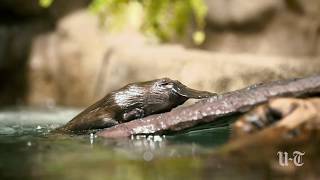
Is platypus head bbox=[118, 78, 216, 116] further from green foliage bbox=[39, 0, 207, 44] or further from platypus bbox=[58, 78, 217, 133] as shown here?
green foliage bbox=[39, 0, 207, 44]

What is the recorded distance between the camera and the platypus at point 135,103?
356 cm

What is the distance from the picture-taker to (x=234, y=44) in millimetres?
7246

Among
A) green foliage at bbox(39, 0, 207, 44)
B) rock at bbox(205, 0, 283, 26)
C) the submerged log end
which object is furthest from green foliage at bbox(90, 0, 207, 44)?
the submerged log end

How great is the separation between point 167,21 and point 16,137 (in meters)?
4.11

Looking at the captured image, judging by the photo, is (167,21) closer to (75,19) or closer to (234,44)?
(234,44)

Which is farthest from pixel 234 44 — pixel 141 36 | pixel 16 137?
pixel 16 137

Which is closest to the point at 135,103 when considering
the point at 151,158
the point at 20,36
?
the point at 151,158

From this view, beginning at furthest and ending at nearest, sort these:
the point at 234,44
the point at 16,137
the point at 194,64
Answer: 1. the point at 234,44
2. the point at 194,64
3. the point at 16,137

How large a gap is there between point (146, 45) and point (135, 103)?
166 inches

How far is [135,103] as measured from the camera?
11.7ft

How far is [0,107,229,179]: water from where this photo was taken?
2.41m

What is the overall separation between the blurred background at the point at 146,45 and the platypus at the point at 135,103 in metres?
2.36

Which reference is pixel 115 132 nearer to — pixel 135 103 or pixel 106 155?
pixel 135 103

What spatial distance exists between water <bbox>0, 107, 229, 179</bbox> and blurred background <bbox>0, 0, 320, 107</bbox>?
9.30 ft
